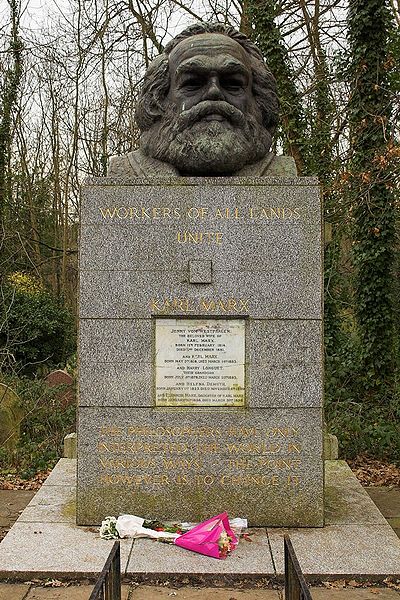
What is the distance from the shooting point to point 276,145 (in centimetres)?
1437

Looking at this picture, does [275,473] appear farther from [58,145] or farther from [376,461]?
[58,145]

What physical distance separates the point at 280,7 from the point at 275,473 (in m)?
10.5

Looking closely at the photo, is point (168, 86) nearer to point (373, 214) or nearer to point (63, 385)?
point (373, 214)

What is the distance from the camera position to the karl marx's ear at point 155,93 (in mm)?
5746

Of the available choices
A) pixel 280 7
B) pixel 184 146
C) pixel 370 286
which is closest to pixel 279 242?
pixel 184 146

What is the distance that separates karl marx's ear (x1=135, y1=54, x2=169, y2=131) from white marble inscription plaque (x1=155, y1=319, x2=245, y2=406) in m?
1.70

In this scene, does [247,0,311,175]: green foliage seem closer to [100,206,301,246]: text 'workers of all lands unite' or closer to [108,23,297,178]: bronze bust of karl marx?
[108,23,297,178]: bronze bust of karl marx

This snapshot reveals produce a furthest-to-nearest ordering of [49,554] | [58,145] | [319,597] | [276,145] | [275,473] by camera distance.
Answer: [58,145], [276,145], [275,473], [49,554], [319,597]

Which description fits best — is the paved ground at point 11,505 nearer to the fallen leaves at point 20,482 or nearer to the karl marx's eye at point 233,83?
the fallen leaves at point 20,482

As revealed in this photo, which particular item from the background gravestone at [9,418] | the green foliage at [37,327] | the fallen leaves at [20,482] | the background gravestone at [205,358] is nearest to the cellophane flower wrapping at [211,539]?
the background gravestone at [205,358]

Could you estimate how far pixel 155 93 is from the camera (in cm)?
575

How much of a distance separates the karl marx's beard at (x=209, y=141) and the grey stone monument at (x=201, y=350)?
278mm

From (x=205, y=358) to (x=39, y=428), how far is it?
5169 mm

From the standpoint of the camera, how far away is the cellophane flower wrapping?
4.57 metres
